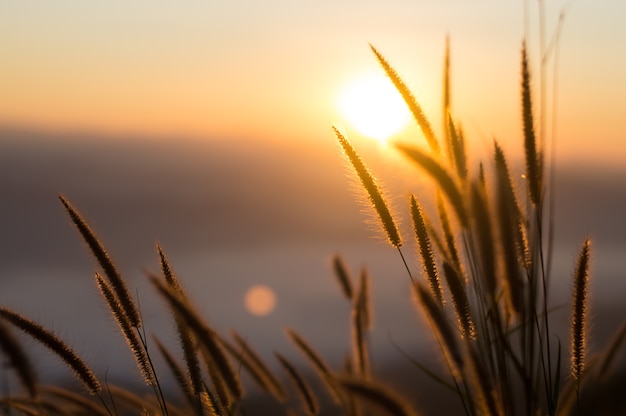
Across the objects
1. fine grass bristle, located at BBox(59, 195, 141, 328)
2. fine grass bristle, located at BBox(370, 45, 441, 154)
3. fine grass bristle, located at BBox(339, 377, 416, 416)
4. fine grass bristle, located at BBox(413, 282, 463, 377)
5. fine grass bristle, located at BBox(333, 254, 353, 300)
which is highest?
fine grass bristle, located at BBox(370, 45, 441, 154)

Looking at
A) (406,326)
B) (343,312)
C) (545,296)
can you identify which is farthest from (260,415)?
(343,312)

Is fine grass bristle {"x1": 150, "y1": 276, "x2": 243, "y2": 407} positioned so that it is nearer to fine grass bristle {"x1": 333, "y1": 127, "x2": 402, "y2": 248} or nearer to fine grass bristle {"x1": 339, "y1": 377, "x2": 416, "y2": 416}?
fine grass bristle {"x1": 339, "y1": 377, "x2": 416, "y2": 416}

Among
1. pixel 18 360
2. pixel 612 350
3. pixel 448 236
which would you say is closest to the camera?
pixel 448 236

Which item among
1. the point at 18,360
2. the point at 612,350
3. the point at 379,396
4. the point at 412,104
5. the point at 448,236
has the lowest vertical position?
the point at 379,396

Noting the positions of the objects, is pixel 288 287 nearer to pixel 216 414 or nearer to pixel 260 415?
pixel 260 415

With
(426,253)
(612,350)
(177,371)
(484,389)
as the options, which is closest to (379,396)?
(484,389)

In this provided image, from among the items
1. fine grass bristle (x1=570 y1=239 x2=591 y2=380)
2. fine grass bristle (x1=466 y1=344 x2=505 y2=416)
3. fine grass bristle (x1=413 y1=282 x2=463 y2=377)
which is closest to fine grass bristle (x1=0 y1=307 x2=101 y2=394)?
fine grass bristle (x1=413 y1=282 x2=463 y2=377)

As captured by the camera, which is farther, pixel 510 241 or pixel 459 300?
pixel 459 300

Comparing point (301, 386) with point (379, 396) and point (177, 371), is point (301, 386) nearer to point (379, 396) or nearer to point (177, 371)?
point (177, 371)
